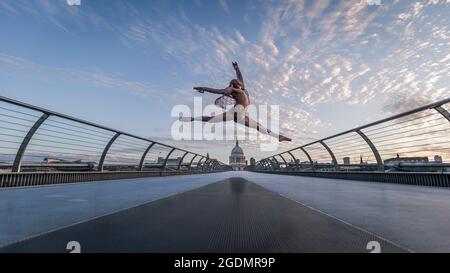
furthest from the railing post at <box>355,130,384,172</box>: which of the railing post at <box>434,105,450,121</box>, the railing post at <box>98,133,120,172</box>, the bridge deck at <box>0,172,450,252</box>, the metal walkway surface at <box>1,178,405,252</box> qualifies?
the railing post at <box>98,133,120,172</box>

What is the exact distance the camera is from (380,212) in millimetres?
3604

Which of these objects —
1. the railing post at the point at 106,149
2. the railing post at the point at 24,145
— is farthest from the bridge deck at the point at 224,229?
the railing post at the point at 106,149

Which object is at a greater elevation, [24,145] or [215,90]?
[215,90]

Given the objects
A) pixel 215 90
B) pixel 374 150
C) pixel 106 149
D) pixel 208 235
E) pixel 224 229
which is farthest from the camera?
pixel 215 90

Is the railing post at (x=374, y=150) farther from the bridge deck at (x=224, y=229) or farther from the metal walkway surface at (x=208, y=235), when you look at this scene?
the metal walkway surface at (x=208, y=235)

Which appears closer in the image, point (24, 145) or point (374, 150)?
point (24, 145)

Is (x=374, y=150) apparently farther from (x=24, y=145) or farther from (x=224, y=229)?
(x=24, y=145)

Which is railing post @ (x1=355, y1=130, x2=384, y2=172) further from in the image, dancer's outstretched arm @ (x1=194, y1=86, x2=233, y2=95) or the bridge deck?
dancer's outstretched arm @ (x1=194, y1=86, x2=233, y2=95)

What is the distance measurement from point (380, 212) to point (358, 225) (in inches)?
44.4

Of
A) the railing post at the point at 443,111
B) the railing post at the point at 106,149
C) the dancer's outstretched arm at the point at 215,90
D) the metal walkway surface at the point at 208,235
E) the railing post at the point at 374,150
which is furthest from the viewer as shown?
the dancer's outstretched arm at the point at 215,90

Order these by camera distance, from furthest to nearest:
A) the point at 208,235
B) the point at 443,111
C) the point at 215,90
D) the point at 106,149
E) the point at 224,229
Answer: the point at 215,90, the point at 106,149, the point at 443,111, the point at 224,229, the point at 208,235

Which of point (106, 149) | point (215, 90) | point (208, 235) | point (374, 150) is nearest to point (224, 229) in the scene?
point (208, 235)
